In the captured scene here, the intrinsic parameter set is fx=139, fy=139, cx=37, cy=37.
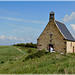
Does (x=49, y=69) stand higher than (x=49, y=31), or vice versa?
(x=49, y=31)

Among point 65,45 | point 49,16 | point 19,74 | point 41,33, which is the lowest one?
point 19,74

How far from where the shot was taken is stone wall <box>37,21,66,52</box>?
35.0 metres

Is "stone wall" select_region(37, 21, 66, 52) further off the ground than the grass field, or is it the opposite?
"stone wall" select_region(37, 21, 66, 52)

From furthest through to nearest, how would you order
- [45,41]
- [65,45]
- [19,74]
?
[45,41] < [65,45] < [19,74]

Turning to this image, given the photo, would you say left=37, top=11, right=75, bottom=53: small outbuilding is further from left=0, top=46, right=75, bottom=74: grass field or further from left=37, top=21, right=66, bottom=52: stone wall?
left=0, top=46, right=75, bottom=74: grass field

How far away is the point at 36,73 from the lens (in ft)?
44.5

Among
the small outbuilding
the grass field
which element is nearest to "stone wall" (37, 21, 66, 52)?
the small outbuilding

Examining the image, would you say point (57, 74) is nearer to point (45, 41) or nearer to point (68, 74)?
point (68, 74)

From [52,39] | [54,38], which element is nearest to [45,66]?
[54,38]

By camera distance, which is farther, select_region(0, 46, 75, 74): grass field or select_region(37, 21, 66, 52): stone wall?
select_region(37, 21, 66, 52): stone wall

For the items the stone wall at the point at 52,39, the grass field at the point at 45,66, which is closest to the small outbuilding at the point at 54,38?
the stone wall at the point at 52,39

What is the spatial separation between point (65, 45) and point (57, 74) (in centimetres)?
2282

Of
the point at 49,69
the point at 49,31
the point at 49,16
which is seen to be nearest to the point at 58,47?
the point at 49,31

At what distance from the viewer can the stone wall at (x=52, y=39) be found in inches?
1378
